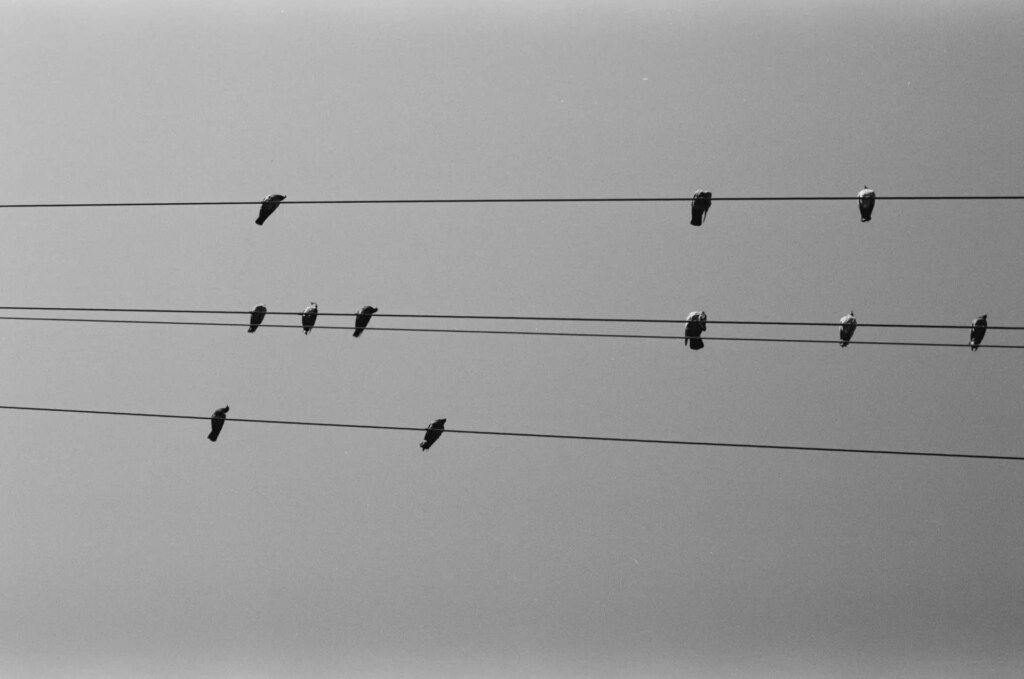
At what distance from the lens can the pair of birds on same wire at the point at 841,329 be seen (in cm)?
1096

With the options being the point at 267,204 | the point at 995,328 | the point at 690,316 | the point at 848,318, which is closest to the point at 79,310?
the point at 267,204

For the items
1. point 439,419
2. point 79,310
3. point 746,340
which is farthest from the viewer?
point 439,419

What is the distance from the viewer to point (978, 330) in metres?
11.0

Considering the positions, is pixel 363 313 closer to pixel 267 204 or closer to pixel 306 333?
pixel 306 333

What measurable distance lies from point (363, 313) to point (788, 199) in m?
4.53

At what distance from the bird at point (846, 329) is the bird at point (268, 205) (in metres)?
6.17

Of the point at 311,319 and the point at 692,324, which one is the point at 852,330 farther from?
the point at 311,319

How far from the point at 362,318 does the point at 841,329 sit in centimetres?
516

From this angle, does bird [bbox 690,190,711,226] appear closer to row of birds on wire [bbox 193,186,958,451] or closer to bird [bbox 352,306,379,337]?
row of birds on wire [bbox 193,186,958,451]

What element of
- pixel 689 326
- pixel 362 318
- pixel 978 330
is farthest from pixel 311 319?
pixel 978 330

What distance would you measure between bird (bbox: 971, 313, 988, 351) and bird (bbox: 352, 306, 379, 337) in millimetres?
5882

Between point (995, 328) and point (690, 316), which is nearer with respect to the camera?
point (995, 328)

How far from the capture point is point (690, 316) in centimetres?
1166

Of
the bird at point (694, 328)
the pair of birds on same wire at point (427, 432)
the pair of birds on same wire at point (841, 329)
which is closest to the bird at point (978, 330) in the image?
the pair of birds on same wire at point (841, 329)
